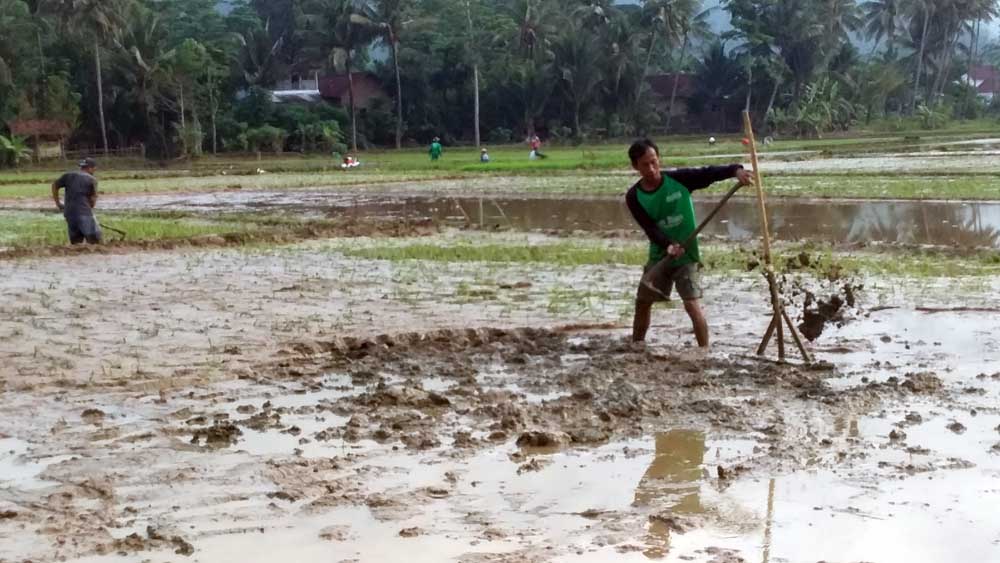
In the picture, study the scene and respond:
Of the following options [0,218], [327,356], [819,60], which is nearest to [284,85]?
[819,60]

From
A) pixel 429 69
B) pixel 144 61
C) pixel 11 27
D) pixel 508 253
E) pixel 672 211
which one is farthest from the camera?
pixel 429 69

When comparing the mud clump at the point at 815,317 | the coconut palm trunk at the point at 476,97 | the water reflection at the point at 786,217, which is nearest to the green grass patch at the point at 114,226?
the water reflection at the point at 786,217

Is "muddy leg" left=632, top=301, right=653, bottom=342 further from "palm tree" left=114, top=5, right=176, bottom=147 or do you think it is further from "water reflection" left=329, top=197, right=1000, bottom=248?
"palm tree" left=114, top=5, right=176, bottom=147

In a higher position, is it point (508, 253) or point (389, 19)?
point (389, 19)

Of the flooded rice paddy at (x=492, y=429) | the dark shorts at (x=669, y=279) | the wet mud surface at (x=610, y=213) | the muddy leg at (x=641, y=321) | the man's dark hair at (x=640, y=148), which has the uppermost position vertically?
the man's dark hair at (x=640, y=148)

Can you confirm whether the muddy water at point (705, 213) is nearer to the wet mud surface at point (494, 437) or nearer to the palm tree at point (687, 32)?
the wet mud surface at point (494, 437)

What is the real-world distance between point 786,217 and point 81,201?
9.61 metres

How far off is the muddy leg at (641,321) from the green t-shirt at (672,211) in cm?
34

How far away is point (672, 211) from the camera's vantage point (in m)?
7.04

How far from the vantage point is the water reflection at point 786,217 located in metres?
14.2

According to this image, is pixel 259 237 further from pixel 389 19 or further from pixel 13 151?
pixel 389 19

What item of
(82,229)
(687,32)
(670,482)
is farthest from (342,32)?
(670,482)

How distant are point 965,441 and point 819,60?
54.6 m

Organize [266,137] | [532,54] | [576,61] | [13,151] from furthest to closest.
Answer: [576,61] → [532,54] → [266,137] → [13,151]
